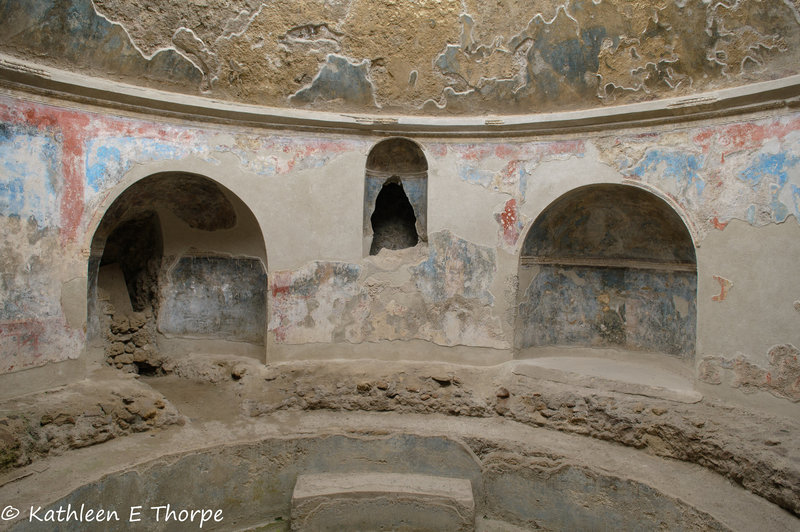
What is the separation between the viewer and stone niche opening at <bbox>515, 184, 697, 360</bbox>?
6586mm

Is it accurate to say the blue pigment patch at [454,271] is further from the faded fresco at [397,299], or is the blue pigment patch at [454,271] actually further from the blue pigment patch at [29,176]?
the blue pigment patch at [29,176]

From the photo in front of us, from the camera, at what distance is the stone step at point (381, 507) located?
4941 mm

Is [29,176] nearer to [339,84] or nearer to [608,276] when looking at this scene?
[339,84]

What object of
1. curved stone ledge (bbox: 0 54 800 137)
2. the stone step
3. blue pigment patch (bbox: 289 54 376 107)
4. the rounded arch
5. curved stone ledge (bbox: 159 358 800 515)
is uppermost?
blue pigment patch (bbox: 289 54 376 107)

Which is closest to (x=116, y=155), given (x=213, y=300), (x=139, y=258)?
(x=139, y=258)

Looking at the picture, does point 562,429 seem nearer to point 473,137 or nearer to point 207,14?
point 473,137

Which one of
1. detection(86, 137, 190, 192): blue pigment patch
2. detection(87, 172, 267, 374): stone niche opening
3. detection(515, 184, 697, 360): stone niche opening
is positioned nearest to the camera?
detection(86, 137, 190, 192): blue pigment patch

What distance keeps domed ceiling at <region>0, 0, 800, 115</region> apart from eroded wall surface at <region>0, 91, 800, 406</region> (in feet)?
1.59

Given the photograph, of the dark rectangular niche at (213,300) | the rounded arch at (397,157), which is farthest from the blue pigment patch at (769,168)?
the dark rectangular niche at (213,300)

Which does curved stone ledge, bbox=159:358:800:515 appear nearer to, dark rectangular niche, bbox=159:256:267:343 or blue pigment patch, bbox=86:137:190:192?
dark rectangular niche, bbox=159:256:267:343

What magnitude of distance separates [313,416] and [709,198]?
16.2 feet

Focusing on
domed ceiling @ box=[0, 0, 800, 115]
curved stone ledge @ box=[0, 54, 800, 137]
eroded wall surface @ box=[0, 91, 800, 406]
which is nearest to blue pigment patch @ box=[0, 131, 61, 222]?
eroded wall surface @ box=[0, 91, 800, 406]

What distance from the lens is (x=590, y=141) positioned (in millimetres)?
6430

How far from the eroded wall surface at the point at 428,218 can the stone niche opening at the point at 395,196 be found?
31cm
